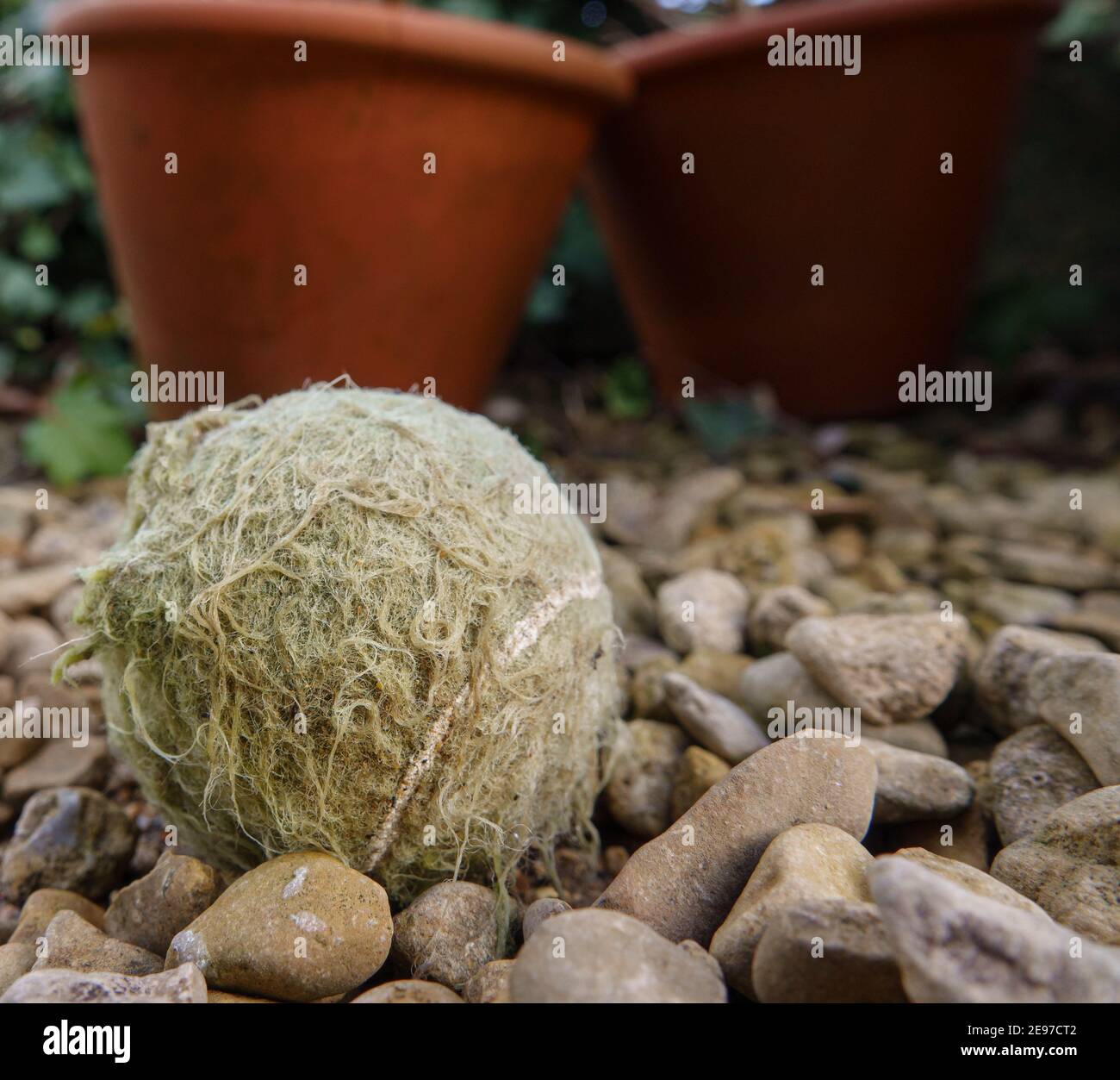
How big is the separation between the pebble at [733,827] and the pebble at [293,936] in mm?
256

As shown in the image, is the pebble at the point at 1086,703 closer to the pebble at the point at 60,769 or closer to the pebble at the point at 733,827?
the pebble at the point at 733,827

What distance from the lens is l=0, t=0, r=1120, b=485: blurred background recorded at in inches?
127

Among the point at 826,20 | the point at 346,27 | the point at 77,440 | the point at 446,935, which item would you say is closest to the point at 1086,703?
the point at 446,935

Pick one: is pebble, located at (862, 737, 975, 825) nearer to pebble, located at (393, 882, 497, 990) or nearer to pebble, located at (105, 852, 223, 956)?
pebble, located at (393, 882, 497, 990)

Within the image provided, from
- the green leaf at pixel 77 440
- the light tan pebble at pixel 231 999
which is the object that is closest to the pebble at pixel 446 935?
the light tan pebble at pixel 231 999

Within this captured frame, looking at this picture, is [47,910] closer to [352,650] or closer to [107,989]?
[107,989]

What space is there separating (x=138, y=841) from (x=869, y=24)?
8.07 feet

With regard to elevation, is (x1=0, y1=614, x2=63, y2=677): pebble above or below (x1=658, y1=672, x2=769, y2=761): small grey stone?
above

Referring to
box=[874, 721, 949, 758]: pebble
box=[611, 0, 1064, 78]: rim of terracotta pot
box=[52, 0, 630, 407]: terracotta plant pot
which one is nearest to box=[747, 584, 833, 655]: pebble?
box=[874, 721, 949, 758]: pebble

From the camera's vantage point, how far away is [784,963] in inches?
35.9

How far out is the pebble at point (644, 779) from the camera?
1379 millimetres

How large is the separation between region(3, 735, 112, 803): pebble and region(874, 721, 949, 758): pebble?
112 cm

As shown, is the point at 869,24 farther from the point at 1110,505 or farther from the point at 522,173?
the point at 1110,505

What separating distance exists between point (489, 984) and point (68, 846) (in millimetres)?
654
